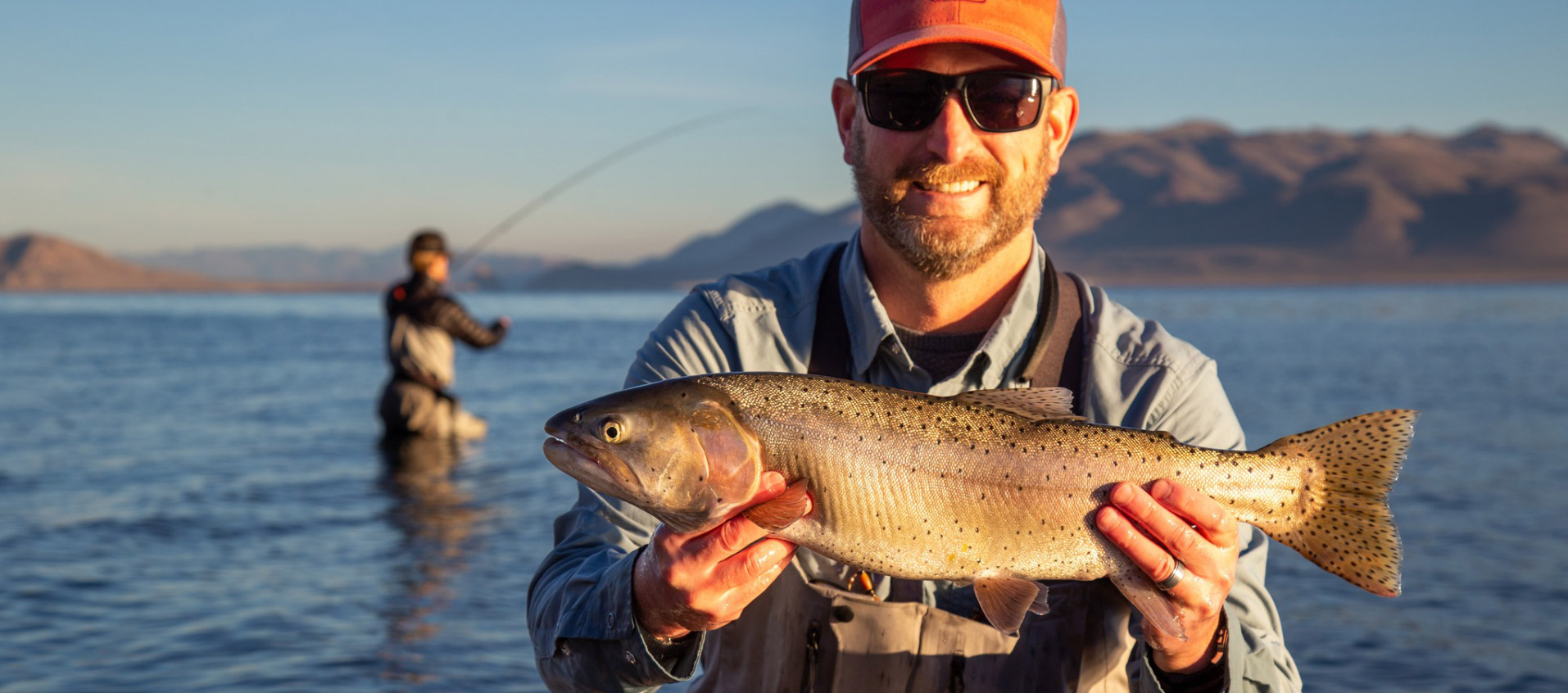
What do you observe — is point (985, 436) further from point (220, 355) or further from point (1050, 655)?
point (220, 355)

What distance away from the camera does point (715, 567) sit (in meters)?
2.84

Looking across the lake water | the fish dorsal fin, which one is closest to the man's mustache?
the fish dorsal fin

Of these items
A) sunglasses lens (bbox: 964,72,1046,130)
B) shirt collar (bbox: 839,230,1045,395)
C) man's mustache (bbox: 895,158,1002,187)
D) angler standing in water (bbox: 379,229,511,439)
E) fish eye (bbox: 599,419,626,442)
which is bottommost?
angler standing in water (bbox: 379,229,511,439)

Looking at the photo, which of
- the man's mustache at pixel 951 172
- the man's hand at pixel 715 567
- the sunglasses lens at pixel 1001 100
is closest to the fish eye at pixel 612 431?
the man's hand at pixel 715 567

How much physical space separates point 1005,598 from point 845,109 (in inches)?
70.2

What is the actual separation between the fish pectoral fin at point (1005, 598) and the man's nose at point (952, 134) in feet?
4.21

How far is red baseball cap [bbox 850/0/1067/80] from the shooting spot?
362cm

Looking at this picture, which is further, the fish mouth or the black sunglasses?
the black sunglasses

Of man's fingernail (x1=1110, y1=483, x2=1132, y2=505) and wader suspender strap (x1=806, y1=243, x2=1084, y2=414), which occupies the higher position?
wader suspender strap (x1=806, y1=243, x2=1084, y2=414)

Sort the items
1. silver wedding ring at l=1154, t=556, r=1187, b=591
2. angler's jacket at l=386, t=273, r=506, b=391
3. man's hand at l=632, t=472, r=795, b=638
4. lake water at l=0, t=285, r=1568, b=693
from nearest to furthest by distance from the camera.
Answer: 1. man's hand at l=632, t=472, r=795, b=638
2. silver wedding ring at l=1154, t=556, r=1187, b=591
3. lake water at l=0, t=285, r=1568, b=693
4. angler's jacket at l=386, t=273, r=506, b=391

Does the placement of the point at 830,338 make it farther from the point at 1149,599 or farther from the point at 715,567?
the point at 1149,599

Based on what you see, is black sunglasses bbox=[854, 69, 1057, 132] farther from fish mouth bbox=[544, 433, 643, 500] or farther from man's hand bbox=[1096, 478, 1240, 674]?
fish mouth bbox=[544, 433, 643, 500]

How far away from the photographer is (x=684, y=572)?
2.84 meters

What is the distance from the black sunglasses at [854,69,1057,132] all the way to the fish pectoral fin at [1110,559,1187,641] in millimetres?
1408
